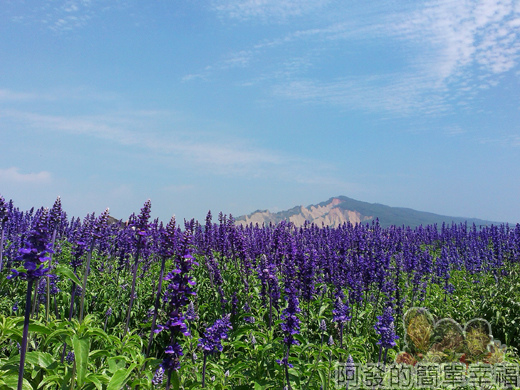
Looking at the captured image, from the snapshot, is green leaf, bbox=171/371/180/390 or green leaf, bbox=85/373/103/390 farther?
green leaf, bbox=171/371/180/390

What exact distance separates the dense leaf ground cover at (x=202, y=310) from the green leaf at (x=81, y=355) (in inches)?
0.4

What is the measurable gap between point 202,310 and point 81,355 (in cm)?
618

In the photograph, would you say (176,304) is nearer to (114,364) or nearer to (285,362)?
(114,364)

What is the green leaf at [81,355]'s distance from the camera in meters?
3.34

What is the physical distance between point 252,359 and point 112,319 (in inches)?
166

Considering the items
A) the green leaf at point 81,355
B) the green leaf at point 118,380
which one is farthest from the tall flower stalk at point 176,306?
the green leaf at point 81,355

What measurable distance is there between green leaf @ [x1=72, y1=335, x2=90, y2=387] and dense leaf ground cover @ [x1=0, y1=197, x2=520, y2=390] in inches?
0.4

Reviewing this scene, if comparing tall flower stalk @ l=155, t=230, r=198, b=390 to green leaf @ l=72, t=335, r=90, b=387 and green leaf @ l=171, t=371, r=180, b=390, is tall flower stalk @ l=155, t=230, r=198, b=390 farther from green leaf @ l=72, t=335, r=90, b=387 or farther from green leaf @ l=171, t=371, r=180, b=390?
green leaf @ l=72, t=335, r=90, b=387

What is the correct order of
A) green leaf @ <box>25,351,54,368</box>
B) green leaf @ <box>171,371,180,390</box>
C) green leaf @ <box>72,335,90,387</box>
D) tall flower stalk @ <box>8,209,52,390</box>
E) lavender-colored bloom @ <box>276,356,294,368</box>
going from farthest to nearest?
lavender-colored bloom @ <box>276,356,294,368</box> → green leaf @ <box>171,371,180,390</box> → green leaf @ <box>25,351,54,368</box> → green leaf @ <box>72,335,90,387</box> → tall flower stalk @ <box>8,209,52,390</box>

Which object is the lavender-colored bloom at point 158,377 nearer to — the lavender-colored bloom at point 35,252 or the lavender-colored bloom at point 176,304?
the lavender-colored bloom at point 176,304

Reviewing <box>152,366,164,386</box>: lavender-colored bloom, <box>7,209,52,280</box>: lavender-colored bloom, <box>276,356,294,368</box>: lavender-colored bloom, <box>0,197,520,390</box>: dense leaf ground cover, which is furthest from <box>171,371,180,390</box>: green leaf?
<box>7,209,52,280</box>: lavender-colored bloom

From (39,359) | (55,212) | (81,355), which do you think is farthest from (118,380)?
(55,212)

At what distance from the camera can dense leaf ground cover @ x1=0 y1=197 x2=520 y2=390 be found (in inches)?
149

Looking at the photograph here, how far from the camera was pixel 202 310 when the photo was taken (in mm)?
9391
